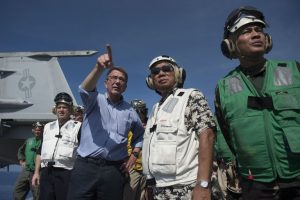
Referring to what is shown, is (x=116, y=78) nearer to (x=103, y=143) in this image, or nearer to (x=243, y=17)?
(x=103, y=143)

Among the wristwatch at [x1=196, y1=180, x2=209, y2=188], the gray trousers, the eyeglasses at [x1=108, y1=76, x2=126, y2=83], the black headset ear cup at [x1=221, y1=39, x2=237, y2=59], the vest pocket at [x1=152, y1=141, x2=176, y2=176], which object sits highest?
the black headset ear cup at [x1=221, y1=39, x2=237, y2=59]

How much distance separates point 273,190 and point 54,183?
11.9ft

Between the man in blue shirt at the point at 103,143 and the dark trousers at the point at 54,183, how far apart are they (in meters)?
1.26

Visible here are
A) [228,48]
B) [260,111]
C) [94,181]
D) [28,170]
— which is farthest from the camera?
[28,170]

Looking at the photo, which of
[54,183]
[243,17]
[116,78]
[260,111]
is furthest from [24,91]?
[260,111]

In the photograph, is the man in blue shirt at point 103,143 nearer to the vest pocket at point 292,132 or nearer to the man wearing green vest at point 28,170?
the vest pocket at point 292,132

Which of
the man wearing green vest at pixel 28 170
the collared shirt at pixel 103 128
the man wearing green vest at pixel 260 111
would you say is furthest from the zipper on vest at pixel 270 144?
the man wearing green vest at pixel 28 170

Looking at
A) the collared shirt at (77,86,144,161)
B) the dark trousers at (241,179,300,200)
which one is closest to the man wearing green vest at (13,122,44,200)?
the collared shirt at (77,86,144,161)

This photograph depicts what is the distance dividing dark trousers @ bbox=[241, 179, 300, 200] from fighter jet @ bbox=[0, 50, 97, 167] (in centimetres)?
1263

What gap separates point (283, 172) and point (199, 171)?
58 centimetres

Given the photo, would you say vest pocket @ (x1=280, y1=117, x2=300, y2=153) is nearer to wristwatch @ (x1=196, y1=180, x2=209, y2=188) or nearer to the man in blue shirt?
wristwatch @ (x1=196, y1=180, x2=209, y2=188)

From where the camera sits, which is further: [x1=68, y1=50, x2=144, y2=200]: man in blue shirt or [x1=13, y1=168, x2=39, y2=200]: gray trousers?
[x1=13, y1=168, x2=39, y2=200]: gray trousers

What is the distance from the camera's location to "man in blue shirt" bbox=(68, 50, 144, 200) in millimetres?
3375

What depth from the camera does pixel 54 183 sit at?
4.66 m
